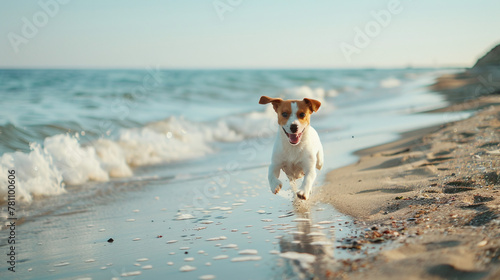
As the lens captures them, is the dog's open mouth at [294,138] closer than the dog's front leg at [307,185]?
No

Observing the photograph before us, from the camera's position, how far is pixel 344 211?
4.90m

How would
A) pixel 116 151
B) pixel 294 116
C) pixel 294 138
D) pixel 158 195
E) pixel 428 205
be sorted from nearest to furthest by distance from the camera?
pixel 428 205, pixel 294 116, pixel 294 138, pixel 158 195, pixel 116 151

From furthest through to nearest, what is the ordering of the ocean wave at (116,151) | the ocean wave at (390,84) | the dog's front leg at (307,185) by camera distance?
1. the ocean wave at (390,84)
2. the ocean wave at (116,151)
3. the dog's front leg at (307,185)

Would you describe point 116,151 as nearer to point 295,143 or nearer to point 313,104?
point 295,143

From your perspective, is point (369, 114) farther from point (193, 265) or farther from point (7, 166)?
point (193, 265)

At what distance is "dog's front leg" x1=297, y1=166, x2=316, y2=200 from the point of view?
16.0ft

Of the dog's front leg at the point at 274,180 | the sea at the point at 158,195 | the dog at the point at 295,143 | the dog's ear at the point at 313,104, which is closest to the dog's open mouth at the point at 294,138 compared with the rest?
the dog at the point at 295,143

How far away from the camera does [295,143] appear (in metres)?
5.11

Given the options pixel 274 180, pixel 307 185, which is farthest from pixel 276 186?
pixel 307 185

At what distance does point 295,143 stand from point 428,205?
1.52m

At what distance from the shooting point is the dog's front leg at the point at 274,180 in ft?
16.5

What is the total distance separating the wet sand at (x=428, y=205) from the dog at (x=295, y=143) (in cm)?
49

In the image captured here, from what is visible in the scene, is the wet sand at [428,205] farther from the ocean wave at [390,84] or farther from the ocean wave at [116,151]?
the ocean wave at [390,84]

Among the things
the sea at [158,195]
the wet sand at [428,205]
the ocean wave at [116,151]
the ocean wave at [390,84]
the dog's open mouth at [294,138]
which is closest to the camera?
the wet sand at [428,205]
